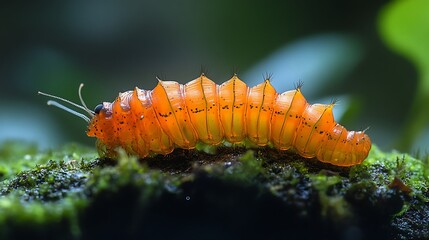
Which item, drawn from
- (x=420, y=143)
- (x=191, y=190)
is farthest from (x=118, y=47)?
(x=191, y=190)

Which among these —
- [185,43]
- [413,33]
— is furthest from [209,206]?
[185,43]

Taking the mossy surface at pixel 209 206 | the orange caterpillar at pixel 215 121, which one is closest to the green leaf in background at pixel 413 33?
the orange caterpillar at pixel 215 121

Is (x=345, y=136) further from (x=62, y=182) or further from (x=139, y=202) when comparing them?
(x=62, y=182)

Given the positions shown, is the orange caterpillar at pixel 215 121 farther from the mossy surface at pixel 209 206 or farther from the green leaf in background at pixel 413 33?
the green leaf in background at pixel 413 33

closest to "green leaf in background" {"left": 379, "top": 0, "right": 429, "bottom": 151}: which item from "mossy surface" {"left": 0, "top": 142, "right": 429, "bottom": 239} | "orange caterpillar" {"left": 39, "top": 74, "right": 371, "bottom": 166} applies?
"orange caterpillar" {"left": 39, "top": 74, "right": 371, "bottom": 166}

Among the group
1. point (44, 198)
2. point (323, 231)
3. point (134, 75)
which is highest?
point (134, 75)
